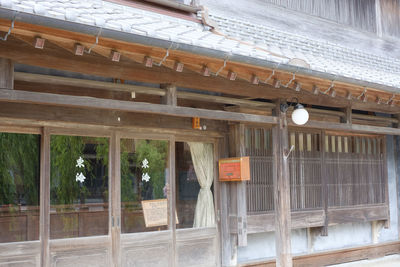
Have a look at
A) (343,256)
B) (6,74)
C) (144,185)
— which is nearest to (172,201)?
(144,185)

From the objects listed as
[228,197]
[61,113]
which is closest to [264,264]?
[228,197]

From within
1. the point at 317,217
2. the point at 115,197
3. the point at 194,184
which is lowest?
the point at 317,217

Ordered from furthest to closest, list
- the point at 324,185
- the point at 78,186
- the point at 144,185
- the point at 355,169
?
the point at 355,169, the point at 324,185, the point at 144,185, the point at 78,186

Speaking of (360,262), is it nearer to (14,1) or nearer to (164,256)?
(164,256)

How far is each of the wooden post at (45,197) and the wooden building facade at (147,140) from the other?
18 mm

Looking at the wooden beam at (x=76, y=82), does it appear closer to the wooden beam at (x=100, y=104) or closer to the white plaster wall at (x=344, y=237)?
the wooden beam at (x=100, y=104)

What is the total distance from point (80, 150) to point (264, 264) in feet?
12.6

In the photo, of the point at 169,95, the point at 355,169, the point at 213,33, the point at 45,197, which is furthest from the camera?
the point at 355,169

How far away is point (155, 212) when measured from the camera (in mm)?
7637

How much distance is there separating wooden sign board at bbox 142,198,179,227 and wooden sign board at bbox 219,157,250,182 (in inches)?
42.5

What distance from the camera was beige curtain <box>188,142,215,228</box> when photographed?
27.0ft

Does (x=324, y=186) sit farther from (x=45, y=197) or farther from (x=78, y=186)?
(x=45, y=197)

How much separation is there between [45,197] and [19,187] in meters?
0.35

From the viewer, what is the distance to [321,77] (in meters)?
6.50
